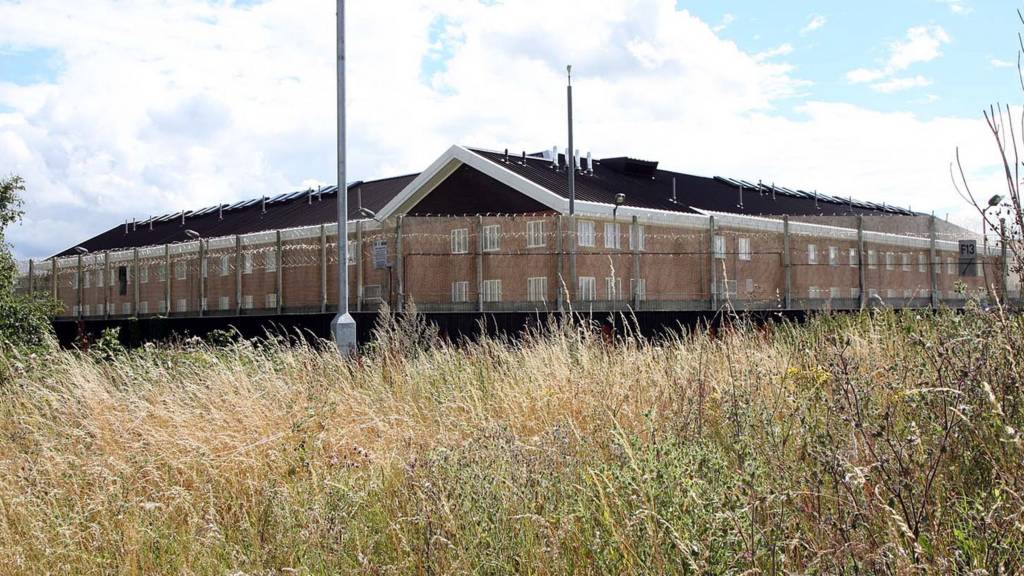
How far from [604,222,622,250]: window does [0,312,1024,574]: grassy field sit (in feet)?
37.2

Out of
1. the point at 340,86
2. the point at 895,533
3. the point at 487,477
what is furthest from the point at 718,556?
the point at 340,86

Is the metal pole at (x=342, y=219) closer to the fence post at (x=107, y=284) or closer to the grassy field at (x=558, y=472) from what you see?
the grassy field at (x=558, y=472)

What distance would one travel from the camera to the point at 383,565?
445 cm

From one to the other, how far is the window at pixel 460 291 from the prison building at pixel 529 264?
2 cm

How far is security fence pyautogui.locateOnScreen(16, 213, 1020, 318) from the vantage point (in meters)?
17.7

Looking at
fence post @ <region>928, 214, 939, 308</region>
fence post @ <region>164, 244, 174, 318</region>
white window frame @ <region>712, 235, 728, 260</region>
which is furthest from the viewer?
fence post @ <region>164, 244, 174, 318</region>

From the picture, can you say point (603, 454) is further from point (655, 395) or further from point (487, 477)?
point (655, 395)

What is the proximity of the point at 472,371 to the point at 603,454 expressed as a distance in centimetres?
390

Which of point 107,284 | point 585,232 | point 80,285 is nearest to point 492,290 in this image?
point 585,232

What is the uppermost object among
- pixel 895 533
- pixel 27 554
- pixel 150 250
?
pixel 150 250

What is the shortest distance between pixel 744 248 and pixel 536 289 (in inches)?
193

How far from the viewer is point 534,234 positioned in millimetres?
18078

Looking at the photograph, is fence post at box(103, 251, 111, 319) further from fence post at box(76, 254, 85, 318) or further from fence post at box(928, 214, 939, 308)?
fence post at box(928, 214, 939, 308)

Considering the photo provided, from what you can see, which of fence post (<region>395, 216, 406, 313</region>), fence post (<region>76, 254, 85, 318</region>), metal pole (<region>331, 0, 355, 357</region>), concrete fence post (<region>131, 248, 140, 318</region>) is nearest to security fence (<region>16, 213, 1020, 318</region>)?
fence post (<region>395, 216, 406, 313</region>)
